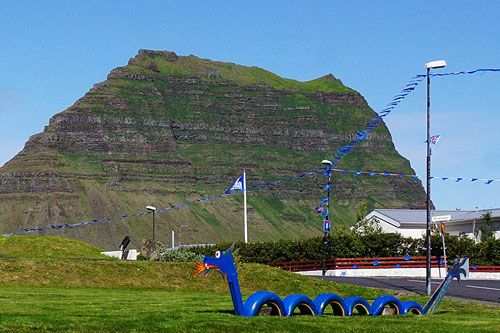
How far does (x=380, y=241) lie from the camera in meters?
63.1

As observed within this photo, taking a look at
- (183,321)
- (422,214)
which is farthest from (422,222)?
(183,321)

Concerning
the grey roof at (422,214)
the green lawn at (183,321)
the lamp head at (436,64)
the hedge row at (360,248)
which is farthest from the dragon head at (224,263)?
the grey roof at (422,214)

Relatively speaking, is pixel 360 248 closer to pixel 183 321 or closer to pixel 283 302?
pixel 283 302

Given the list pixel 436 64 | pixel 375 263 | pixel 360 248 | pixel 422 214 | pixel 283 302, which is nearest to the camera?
pixel 283 302

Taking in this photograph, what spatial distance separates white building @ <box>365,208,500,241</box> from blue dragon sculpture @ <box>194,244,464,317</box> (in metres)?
57.8

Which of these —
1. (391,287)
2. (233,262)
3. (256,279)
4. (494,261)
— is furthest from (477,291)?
(233,262)

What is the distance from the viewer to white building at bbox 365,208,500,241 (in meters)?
79.7

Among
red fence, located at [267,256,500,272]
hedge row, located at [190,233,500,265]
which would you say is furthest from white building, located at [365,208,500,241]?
red fence, located at [267,256,500,272]

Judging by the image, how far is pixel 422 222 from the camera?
90.8m

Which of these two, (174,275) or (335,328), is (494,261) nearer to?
(174,275)

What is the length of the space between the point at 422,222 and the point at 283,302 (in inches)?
2903

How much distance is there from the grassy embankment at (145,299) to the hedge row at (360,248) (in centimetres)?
1886

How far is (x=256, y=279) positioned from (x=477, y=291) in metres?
11.8

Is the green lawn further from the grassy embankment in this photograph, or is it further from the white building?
the white building
